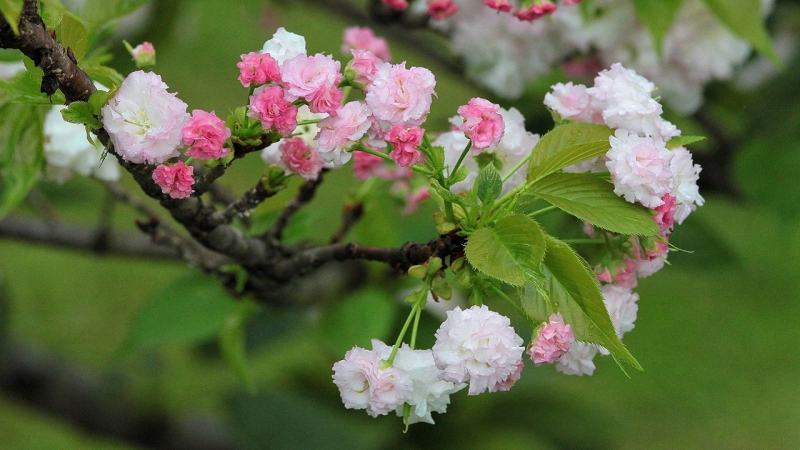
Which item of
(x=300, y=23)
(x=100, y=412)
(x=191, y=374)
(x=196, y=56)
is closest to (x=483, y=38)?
(x=100, y=412)

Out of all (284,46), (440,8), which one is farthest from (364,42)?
(284,46)

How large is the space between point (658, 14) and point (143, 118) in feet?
1.36

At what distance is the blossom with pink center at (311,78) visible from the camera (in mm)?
346

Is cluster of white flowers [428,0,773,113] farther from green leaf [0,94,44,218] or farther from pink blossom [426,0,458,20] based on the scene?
green leaf [0,94,44,218]

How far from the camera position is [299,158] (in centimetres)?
41

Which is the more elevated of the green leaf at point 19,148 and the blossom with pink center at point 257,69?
the blossom with pink center at point 257,69

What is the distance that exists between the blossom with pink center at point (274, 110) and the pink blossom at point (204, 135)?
0.05ft

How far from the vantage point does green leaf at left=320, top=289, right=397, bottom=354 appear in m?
0.74

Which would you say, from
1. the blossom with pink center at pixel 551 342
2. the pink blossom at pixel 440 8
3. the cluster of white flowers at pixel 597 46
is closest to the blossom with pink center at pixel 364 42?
the pink blossom at pixel 440 8

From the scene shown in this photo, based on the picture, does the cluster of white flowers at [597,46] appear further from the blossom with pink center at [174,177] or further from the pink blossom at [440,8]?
the blossom with pink center at [174,177]

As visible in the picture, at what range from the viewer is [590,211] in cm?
37

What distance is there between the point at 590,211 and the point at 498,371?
8 centimetres

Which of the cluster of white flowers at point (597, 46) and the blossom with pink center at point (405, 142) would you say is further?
the cluster of white flowers at point (597, 46)

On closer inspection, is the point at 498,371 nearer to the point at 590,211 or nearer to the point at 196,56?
the point at 590,211
